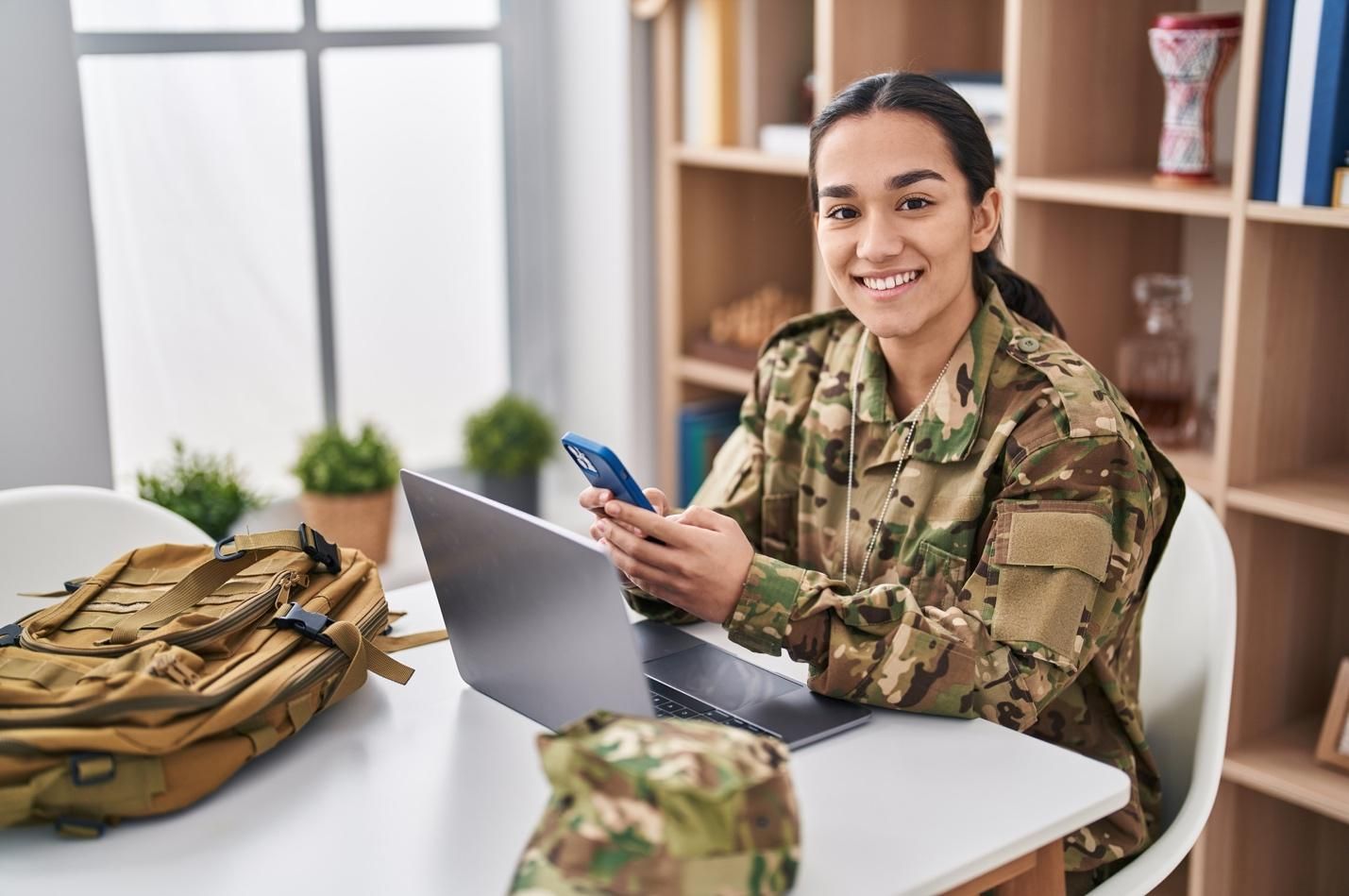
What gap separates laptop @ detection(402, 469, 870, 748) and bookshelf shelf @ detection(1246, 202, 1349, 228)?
1.02 metres

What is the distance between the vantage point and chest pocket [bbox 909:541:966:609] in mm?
1651

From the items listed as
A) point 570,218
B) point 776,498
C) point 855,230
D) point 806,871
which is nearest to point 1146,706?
point 776,498

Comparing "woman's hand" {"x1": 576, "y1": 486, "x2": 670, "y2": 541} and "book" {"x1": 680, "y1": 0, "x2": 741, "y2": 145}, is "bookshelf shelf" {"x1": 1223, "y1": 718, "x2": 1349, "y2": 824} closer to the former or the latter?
"woman's hand" {"x1": 576, "y1": 486, "x2": 670, "y2": 541}

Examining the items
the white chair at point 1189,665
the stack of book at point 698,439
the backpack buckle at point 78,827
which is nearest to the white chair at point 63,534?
the backpack buckle at point 78,827

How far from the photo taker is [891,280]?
66.9 inches

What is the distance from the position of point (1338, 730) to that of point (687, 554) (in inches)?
48.6

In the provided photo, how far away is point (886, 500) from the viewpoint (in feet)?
5.76

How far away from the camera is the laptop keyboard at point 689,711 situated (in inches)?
55.8

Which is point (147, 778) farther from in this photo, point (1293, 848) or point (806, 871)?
point (1293, 848)

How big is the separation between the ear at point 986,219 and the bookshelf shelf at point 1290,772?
2.96 ft

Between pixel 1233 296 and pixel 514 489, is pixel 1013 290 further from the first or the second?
pixel 514 489

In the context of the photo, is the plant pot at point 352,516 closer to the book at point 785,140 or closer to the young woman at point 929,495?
the book at point 785,140

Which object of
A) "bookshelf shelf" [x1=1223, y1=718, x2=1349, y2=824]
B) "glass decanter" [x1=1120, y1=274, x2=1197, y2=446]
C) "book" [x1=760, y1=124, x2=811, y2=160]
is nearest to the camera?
"bookshelf shelf" [x1=1223, y1=718, x2=1349, y2=824]

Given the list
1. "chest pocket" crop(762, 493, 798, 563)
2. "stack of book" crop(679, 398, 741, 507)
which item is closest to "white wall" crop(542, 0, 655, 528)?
"stack of book" crop(679, 398, 741, 507)
